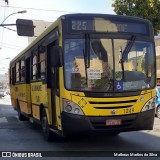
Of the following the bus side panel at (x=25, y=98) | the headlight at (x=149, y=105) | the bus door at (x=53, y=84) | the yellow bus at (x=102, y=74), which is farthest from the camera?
the bus side panel at (x=25, y=98)

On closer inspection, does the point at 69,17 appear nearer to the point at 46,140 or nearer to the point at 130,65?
the point at 130,65

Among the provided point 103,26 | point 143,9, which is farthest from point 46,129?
point 143,9

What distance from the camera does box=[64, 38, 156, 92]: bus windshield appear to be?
27.2 ft

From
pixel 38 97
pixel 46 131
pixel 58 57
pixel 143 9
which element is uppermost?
pixel 143 9

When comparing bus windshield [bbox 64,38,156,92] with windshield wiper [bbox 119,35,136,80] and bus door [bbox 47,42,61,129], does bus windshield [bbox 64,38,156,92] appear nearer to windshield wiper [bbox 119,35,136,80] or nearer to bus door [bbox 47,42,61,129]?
windshield wiper [bbox 119,35,136,80]

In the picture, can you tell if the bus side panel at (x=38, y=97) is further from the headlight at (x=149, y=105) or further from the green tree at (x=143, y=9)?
the green tree at (x=143, y=9)

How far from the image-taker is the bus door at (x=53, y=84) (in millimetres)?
8875

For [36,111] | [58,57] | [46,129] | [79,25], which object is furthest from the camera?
[36,111]

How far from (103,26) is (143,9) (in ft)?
40.6

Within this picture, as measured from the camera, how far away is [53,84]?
9414 mm

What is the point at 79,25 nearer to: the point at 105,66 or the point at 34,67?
the point at 105,66

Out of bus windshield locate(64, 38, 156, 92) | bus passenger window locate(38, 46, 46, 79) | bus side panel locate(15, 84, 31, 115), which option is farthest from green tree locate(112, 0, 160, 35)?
bus windshield locate(64, 38, 156, 92)

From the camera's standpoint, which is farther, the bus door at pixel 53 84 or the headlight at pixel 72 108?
the bus door at pixel 53 84

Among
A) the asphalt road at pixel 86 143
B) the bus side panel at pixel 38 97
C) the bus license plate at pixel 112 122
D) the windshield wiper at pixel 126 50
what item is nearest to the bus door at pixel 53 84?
the bus side panel at pixel 38 97
